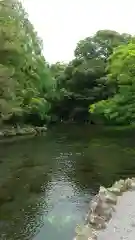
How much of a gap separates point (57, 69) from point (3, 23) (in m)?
A: 34.6

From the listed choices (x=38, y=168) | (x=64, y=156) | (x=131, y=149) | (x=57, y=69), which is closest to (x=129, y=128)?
(x=131, y=149)

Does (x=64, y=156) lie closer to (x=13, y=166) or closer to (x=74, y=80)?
(x=13, y=166)

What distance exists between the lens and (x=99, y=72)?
179 ft

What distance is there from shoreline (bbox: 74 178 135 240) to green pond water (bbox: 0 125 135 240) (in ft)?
4.01

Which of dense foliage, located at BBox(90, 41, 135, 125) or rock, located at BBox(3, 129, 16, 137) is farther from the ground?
dense foliage, located at BBox(90, 41, 135, 125)

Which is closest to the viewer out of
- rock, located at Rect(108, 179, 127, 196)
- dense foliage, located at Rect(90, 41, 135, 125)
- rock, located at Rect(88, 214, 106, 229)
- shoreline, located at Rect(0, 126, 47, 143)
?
rock, located at Rect(88, 214, 106, 229)

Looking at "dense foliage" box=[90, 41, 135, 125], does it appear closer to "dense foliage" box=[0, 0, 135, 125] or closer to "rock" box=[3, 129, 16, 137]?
"dense foliage" box=[0, 0, 135, 125]

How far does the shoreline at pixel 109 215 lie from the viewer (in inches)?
417

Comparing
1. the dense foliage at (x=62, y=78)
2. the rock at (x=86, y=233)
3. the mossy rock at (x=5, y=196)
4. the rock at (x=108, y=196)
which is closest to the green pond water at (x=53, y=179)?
the mossy rock at (x=5, y=196)

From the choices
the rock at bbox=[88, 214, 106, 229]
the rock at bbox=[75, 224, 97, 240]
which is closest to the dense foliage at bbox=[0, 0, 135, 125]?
the rock at bbox=[88, 214, 106, 229]

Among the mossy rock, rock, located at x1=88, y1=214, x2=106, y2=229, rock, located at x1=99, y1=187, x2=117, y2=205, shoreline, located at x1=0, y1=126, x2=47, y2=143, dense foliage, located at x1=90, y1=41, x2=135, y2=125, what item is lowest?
the mossy rock

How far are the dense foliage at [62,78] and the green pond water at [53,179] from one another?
4.26 m

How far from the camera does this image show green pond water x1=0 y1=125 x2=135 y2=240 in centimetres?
1394

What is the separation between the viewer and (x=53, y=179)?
68.0 ft
